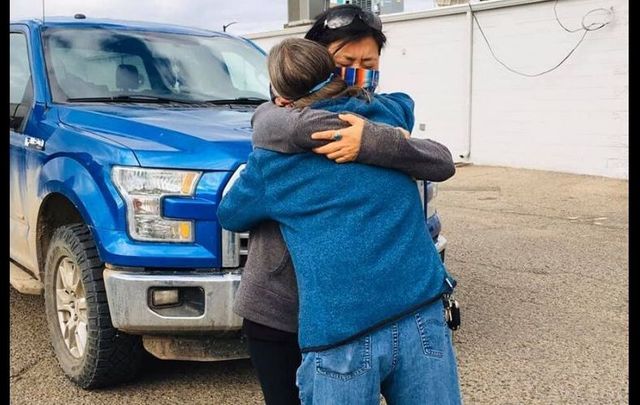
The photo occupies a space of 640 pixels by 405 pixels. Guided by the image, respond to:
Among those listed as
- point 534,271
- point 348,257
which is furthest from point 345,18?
point 534,271

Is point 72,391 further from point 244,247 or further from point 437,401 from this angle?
point 437,401

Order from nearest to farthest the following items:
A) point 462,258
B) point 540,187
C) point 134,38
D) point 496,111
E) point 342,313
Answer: point 342,313
point 134,38
point 462,258
point 540,187
point 496,111

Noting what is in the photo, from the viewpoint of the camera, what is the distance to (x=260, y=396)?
3.69m

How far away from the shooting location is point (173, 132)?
3494mm

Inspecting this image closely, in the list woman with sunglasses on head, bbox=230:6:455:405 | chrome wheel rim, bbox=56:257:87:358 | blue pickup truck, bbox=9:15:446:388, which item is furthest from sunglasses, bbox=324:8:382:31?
chrome wheel rim, bbox=56:257:87:358

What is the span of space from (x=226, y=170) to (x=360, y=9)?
136 cm

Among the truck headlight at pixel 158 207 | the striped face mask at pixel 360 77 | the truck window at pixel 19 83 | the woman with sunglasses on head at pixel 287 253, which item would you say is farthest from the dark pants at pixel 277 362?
the truck window at pixel 19 83

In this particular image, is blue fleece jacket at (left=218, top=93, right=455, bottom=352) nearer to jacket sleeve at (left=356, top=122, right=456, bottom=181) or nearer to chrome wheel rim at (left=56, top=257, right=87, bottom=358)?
jacket sleeve at (left=356, top=122, right=456, bottom=181)

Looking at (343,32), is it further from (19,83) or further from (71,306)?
(19,83)

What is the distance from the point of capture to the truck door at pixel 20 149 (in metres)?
4.32

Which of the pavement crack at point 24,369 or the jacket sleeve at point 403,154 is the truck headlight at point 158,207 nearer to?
the pavement crack at point 24,369

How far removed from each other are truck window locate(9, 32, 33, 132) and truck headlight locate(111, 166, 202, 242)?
5.00ft

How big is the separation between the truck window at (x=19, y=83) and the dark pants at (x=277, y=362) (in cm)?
294

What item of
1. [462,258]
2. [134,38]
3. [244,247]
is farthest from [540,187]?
[244,247]
